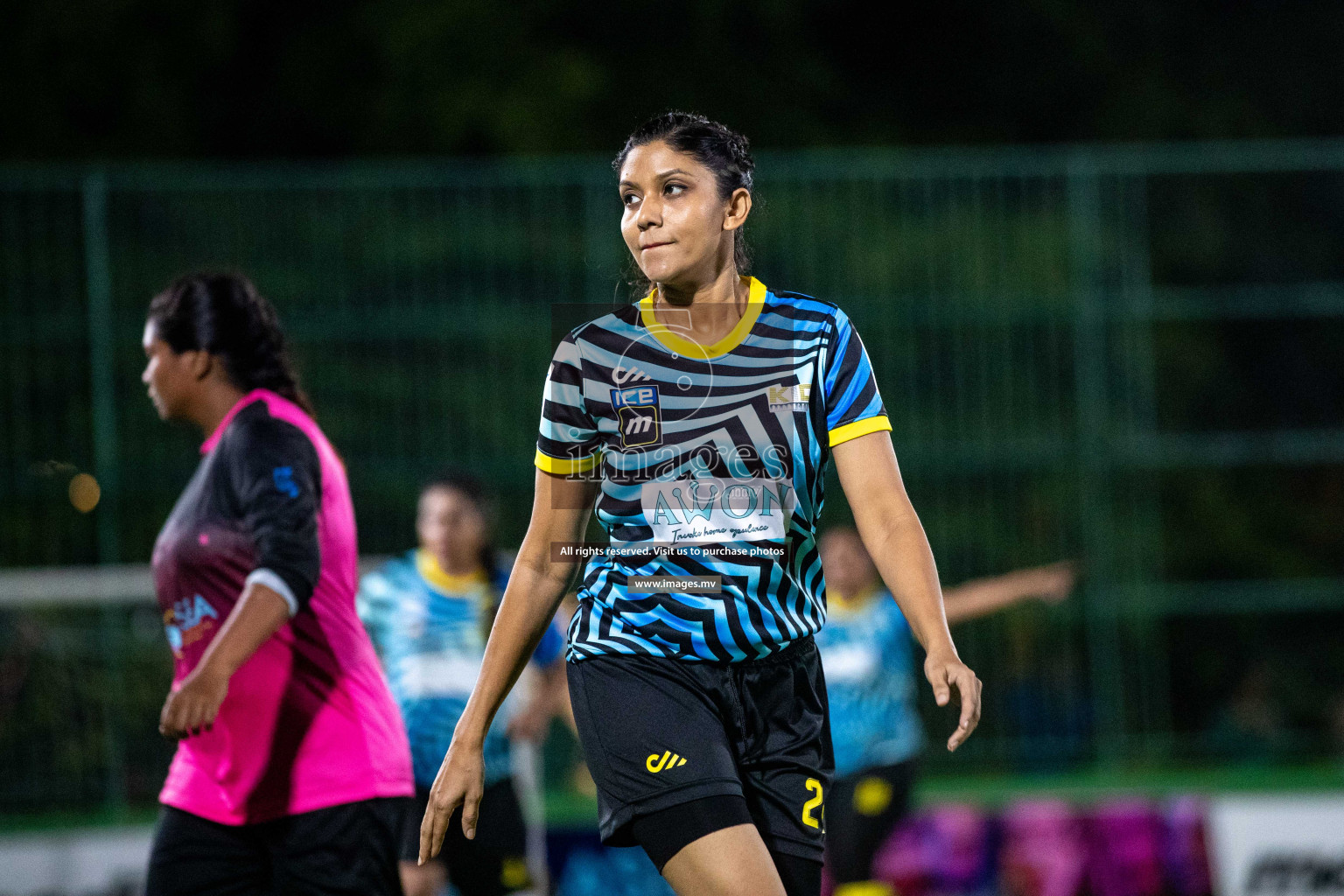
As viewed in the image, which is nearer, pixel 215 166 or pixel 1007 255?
pixel 1007 255

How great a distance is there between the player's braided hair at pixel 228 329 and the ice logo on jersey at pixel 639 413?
4.23 feet

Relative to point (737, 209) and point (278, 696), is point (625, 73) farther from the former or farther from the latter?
point (737, 209)

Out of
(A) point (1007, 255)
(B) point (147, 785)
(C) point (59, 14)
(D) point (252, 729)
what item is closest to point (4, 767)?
(B) point (147, 785)

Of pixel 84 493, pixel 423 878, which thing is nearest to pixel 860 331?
pixel 84 493

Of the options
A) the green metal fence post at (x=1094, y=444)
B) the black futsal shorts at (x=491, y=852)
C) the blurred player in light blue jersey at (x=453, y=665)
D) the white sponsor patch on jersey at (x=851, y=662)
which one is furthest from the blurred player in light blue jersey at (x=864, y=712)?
the green metal fence post at (x=1094, y=444)

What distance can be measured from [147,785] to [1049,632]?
209 inches

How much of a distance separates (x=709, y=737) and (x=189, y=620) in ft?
4.84

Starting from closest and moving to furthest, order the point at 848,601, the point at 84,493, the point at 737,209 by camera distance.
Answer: the point at 737,209
the point at 848,601
the point at 84,493

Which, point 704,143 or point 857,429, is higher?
point 704,143

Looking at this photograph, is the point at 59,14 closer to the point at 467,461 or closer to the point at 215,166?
the point at 215,166

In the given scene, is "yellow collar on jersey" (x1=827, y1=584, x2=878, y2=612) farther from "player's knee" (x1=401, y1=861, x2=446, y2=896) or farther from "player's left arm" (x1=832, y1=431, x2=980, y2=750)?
"player's left arm" (x1=832, y1=431, x2=980, y2=750)

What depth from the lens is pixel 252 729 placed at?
154 inches

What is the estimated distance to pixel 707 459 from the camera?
3.24m

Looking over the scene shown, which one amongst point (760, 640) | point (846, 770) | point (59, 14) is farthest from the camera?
point (59, 14)
